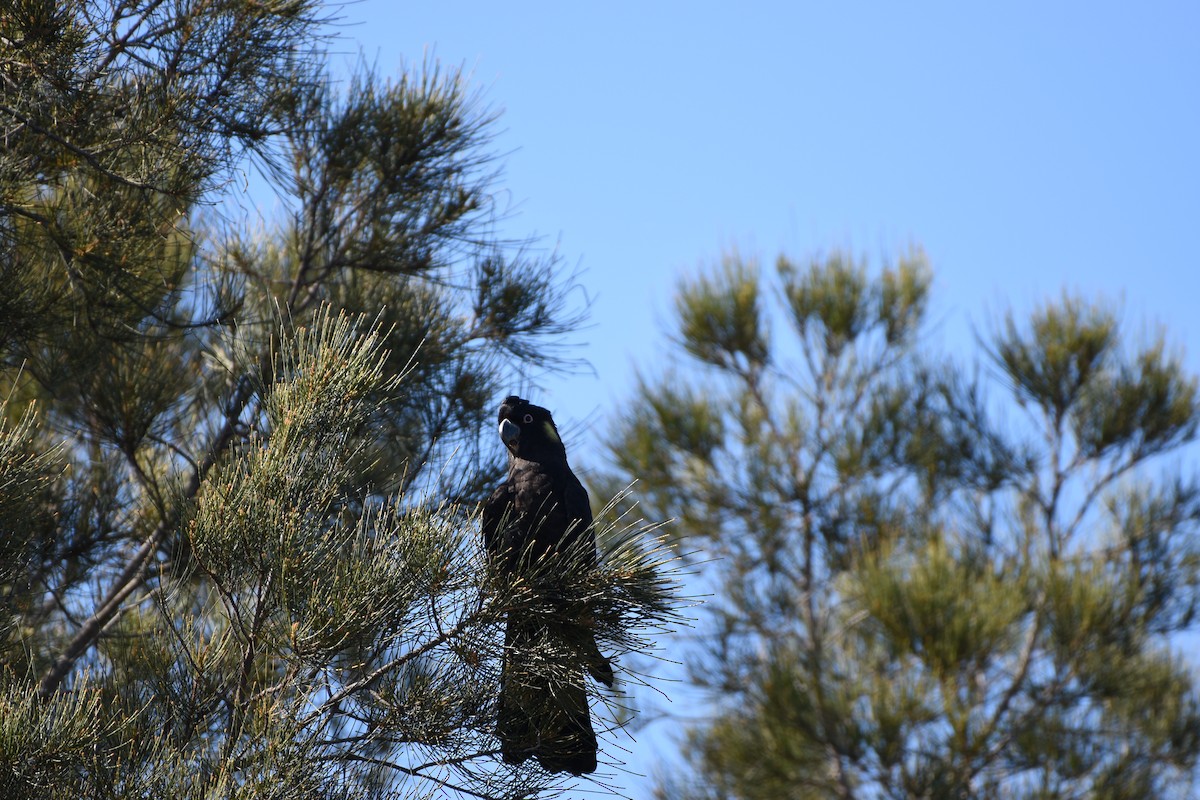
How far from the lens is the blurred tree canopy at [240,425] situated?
162 centimetres

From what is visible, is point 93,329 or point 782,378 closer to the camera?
point 93,329

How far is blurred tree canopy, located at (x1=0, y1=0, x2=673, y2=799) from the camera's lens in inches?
64.0

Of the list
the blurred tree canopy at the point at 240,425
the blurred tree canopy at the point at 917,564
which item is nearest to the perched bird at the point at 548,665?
the blurred tree canopy at the point at 240,425

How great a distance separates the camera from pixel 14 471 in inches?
75.4

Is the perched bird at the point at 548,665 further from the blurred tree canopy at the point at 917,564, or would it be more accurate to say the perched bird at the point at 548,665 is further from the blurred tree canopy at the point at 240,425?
the blurred tree canopy at the point at 917,564

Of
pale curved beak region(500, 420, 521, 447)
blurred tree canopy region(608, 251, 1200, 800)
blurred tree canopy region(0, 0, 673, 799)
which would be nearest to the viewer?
blurred tree canopy region(0, 0, 673, 799)

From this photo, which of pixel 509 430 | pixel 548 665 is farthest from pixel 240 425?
pixel 548 665

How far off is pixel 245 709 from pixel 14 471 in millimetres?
636

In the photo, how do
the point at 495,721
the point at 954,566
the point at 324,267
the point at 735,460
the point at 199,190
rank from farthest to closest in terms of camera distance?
the point at 735,460
the point at 954,566
the point at 324,267
the point at 199,190
the point at 495,721

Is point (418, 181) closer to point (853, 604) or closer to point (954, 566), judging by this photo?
point (954, 566)

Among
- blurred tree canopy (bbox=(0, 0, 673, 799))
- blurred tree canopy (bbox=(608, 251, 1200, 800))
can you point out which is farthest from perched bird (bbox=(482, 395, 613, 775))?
blurred tree canopy (bbox=(608, 251, 1200, 800))

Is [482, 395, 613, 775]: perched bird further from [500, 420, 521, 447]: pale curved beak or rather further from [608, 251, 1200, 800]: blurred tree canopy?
[608, 251, 1200, 800]: blurred tree canopy

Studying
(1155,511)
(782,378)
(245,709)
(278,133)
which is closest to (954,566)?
(1155,511)

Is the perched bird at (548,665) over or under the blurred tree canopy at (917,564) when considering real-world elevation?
under
